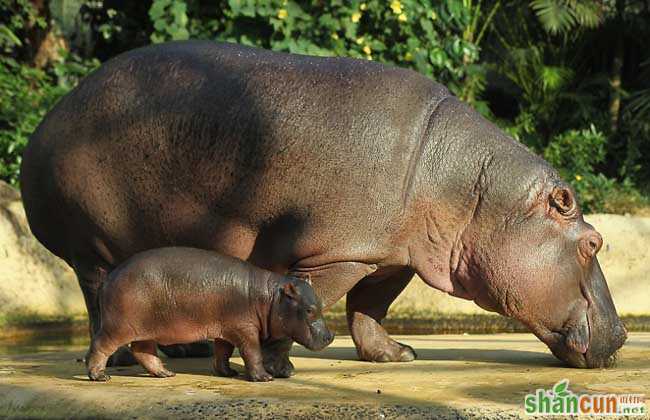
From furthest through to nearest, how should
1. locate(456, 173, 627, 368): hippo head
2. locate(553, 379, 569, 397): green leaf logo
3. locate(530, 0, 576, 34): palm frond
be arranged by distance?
locate(530, 0, 576, 34): palm frond
locate(456, 173, 627, 368): hippo head
locate(553, 379, 569, 397): green leaf logo

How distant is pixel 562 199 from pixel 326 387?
62.7 inches

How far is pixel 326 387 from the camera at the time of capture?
15.5ft

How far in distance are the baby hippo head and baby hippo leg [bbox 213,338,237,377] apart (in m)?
0.33

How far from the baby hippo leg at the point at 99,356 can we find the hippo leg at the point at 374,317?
1517 millimetres

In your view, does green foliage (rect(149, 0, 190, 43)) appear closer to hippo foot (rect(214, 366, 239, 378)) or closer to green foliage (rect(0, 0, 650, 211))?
green foliage (rect(0, 0, 650, 211))

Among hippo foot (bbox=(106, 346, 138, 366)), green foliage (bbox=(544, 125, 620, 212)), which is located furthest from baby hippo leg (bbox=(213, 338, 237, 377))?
green foliage (bbox=(544, 125, 620, 212))

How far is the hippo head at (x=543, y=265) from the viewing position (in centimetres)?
546

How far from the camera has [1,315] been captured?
8.67 metres

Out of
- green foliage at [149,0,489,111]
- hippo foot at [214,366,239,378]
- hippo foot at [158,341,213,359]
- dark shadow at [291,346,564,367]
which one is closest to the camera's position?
hippo foot at [214,366,239,378]

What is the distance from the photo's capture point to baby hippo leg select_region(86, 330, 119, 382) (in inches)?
194

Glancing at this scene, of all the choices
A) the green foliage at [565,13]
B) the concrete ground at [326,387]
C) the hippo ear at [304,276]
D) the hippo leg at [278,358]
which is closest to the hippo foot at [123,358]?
the concrete ground at [326,387]

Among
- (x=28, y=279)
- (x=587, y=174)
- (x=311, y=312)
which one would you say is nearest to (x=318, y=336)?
(x=311, y=312)

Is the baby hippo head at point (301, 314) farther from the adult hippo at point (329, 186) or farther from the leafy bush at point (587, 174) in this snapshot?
the leafy bush at point (587, 174)

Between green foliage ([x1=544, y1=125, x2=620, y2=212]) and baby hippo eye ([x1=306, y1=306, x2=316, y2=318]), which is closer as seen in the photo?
baby hippo eye ([x1=306, y1=306, x2=316, y2=318])
